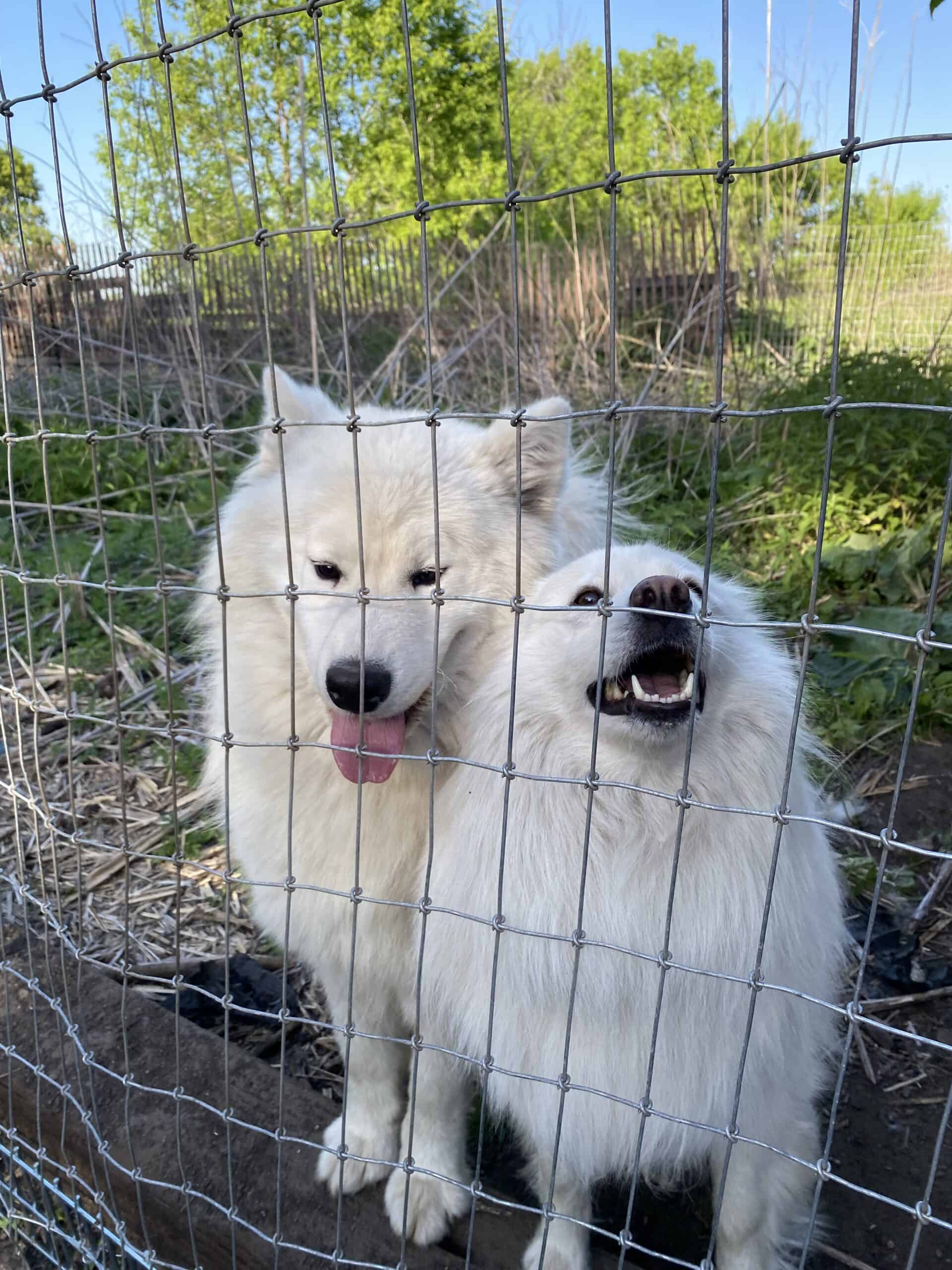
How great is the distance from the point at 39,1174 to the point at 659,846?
1653 millimetres

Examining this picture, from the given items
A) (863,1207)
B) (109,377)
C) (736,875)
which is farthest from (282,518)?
(109,377)

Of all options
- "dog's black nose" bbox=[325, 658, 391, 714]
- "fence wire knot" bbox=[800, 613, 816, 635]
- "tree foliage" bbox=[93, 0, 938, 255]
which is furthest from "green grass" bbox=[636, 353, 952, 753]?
"fence wire knot" bbox=[800, 613, 816, 635]

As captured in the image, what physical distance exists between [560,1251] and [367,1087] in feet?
1.66

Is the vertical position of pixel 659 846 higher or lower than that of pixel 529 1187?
higher

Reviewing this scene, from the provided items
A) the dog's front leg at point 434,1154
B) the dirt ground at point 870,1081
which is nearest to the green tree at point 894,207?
the dirt ground at point 870,1081

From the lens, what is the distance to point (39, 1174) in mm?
1977

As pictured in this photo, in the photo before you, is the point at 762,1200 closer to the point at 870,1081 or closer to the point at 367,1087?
the point at 870,1081

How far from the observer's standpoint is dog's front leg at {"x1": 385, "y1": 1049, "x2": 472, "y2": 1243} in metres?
1.76

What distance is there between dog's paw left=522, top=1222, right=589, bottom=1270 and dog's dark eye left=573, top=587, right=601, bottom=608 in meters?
1.21

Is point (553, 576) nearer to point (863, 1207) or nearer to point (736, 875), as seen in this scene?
point (736, 875)

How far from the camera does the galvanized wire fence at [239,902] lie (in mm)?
978

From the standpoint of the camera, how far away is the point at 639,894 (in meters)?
1.42

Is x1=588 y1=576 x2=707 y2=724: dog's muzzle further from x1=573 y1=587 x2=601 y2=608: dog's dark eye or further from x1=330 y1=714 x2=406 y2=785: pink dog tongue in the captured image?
x1=330 y1=714 x2=406 y2=785: pink dog tongue

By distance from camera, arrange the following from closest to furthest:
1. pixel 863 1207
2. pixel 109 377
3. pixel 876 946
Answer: pixel 863 1207 < pixel 876 946 < pixel 109 377
